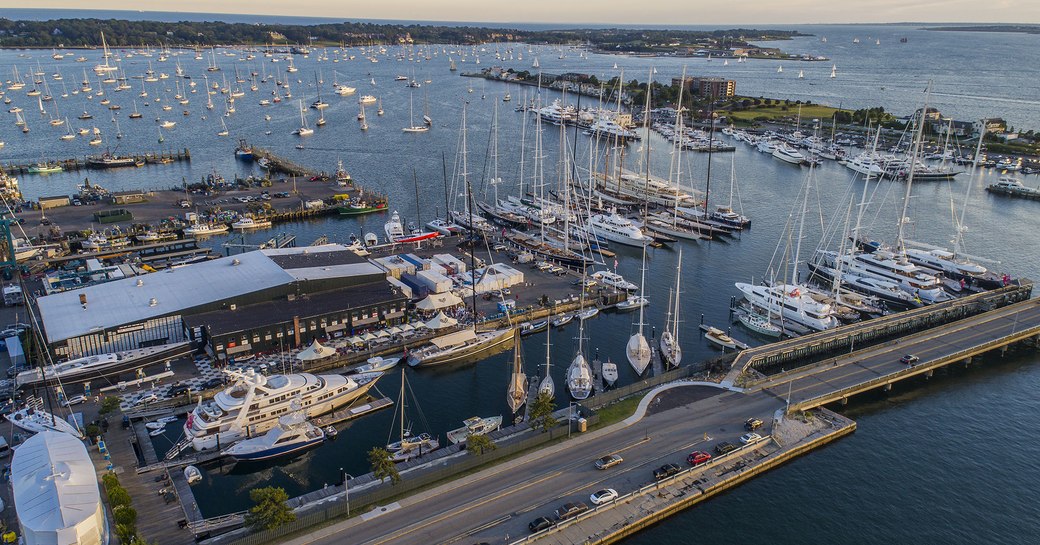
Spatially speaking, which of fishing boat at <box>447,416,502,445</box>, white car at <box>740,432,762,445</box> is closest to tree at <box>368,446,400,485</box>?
fishing boat at <box>447,416,502,445</box>

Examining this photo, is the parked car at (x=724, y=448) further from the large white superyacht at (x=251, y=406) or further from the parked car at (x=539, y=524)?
the large white superyacht at (x=251, y=406)

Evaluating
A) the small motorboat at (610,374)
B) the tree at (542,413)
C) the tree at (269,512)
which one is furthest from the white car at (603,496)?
the small motorboat at (610,374)

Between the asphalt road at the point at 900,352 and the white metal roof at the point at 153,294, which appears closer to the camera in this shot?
the asphalt road at the point at 900,352

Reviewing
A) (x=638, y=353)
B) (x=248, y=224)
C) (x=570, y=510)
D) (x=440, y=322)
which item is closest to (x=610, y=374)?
(x=638, y=353)

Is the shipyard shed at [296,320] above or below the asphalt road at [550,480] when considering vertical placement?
above

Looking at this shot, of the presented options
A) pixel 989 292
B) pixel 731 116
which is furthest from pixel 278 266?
pixel 731 116

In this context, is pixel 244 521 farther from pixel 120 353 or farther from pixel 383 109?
pixel 383 109
